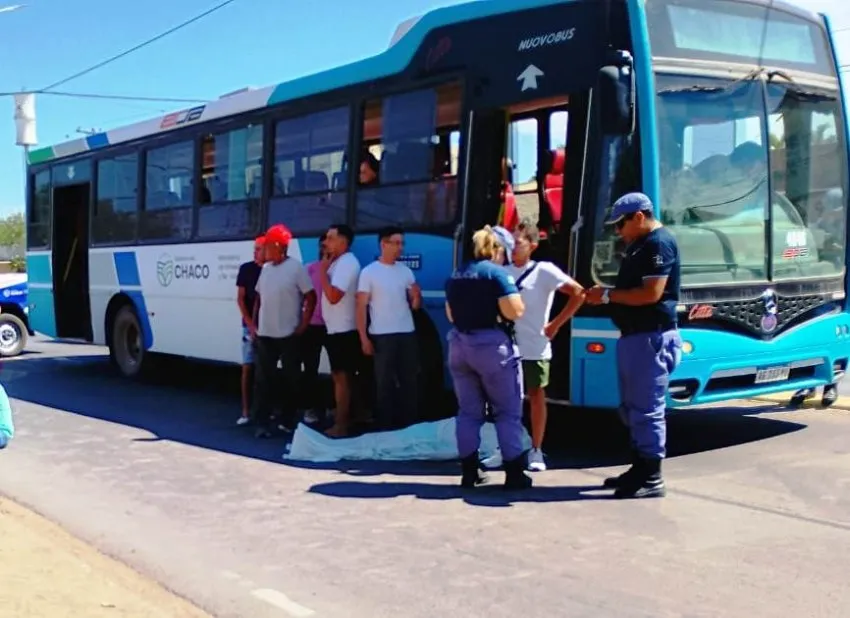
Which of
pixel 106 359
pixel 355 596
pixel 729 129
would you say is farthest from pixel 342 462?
pixel 106 359

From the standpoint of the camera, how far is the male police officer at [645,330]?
6469 mm

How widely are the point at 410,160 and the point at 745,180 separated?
111 inches

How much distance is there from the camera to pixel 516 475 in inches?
275

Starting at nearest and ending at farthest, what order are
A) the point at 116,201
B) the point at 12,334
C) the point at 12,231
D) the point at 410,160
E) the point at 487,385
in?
the point at 487,385
the point at 410,160
the point at 116,201
the point at 12,334
the point at 12,231

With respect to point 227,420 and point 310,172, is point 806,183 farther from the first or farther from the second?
point 227,420

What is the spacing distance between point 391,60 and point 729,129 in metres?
3.07

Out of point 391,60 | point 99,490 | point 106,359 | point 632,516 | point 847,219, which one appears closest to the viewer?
point 632,516

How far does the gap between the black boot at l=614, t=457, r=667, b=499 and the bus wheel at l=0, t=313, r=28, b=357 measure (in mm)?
14094

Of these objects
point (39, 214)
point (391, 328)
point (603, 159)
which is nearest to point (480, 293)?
point (603, 159)

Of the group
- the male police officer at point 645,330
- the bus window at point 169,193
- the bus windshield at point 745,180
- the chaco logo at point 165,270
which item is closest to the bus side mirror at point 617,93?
the bus windshield at point 745,180

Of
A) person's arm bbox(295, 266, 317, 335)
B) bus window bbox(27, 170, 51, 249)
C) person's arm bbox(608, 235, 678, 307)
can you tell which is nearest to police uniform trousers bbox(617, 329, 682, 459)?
person's arm bbox(608, 235, 678, 307)

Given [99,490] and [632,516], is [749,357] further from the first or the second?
[99,490]

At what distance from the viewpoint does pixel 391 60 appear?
9.17m

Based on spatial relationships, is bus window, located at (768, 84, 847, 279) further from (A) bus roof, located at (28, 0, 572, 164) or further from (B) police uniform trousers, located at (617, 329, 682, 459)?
(A) bus roof, located at (28, 0, 572, 164)
